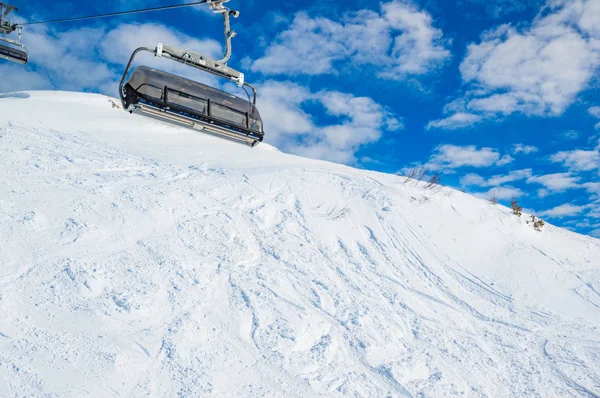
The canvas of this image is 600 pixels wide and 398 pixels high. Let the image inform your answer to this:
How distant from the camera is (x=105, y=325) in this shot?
16.2 feet

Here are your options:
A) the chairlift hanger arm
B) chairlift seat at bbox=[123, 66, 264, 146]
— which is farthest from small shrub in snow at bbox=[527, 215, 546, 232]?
the chairlift hanger arm

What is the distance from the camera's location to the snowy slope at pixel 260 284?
187 inches

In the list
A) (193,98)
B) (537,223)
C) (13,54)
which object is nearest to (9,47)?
(13,54)

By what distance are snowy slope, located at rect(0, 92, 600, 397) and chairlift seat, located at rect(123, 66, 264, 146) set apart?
191 centimetres

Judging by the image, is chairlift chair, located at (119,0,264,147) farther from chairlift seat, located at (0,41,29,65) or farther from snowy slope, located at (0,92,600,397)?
chairlift seat, located at (0,41,29,65)

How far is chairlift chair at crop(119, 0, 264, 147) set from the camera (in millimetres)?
5742

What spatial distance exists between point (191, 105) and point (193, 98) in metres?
0.15

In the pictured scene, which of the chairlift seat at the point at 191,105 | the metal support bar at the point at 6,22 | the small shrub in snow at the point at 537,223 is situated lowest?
the chairlift seat at the point at 191,105

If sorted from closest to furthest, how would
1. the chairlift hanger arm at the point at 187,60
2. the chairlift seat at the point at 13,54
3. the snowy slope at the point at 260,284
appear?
the snowy slope at the point at 260,284 → the chairlift hanger arm at the point at 187,60 → the chairlift seat at the point at 13,54

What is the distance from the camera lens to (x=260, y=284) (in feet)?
20.7

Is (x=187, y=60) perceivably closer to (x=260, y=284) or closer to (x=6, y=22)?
(x=260, y=284)

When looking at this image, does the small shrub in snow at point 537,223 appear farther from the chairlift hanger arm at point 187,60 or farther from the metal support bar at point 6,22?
the metal support bar at point 6,22

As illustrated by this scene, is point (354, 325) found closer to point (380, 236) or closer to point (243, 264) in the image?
point (243, 264)

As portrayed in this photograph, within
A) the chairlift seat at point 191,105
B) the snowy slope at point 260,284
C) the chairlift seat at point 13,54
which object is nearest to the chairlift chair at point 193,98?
the chairlift seat at point 191,105
